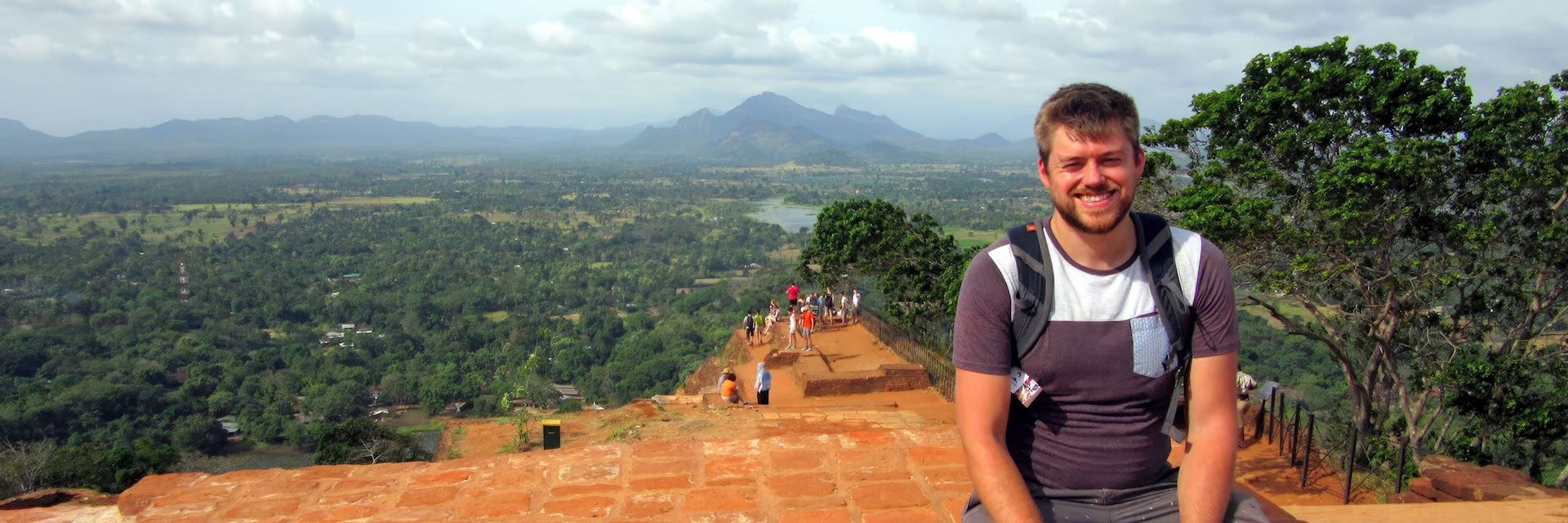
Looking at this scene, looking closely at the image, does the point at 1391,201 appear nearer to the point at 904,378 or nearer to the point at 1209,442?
the point at 904,378

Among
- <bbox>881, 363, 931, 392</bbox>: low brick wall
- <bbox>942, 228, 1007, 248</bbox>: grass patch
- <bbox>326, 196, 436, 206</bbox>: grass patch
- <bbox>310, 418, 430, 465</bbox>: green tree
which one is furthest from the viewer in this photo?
<bbox>326, 196, 436, 206</bbox>: grass patch

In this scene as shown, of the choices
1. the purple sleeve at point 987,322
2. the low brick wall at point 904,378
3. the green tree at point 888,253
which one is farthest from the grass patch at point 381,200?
the purple sleeve at point 987,322

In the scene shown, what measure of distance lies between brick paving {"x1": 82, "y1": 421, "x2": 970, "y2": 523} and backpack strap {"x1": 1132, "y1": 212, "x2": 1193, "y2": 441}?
4.46 ft

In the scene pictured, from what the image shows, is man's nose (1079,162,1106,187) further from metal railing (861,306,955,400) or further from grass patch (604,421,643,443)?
metal railing (861,306,955,400)

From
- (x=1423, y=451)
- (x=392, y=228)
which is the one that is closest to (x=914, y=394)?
(x=1423, y=451)

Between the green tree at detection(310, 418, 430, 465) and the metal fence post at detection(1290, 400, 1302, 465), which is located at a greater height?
the metal fence post at detection(1290, 400, 1302, 465)

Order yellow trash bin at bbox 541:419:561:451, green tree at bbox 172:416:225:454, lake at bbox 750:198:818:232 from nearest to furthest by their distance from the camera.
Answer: yellow trash bin at bbox 541:419:561:451 → green tree at bbox 172:416:225:454 → lake at bbox 750:198:818:232

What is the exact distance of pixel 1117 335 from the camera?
6.15 feet

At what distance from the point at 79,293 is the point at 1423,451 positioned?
55.2 m

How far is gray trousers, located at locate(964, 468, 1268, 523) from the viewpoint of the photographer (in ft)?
6.46

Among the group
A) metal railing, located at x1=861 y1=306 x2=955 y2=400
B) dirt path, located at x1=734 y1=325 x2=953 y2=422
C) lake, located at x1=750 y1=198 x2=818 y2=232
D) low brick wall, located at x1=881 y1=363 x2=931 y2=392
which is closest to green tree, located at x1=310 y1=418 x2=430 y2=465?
dirt path, located at x1=734 y1=325 x2=953 y2=422

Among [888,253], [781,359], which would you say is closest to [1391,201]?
[781,359]

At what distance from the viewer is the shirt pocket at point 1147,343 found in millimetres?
1880

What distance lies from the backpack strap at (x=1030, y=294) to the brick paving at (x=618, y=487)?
58.1 inches
